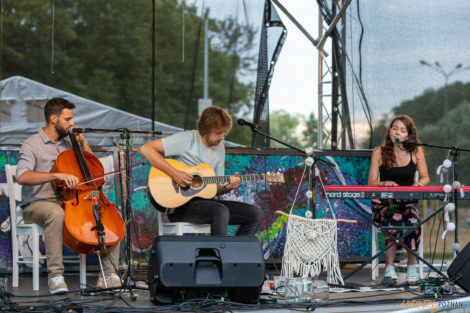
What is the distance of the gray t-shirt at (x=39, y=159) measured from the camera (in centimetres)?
423

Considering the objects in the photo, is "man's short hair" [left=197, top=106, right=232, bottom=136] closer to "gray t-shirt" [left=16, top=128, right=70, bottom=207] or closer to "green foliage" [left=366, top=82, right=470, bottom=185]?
"gray t-shirt" [left=16, top=128, right=70, bottom=207]

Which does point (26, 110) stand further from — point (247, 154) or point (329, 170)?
point (329, 170)

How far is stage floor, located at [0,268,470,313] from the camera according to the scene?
3271 mm

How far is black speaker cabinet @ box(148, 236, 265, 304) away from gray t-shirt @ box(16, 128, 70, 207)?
1.14 meters

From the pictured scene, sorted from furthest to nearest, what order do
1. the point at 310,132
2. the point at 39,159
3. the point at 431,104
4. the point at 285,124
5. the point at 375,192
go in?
the point at 285,124
the point at 310,132
the point at 431,104
the point at 39,159
the point at 375,192

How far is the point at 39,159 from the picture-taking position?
430 centimetres

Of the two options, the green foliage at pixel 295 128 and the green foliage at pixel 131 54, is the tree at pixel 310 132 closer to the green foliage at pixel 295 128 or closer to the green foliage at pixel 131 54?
the green foliage at pixel 295 128

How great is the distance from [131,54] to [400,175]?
13.7ft

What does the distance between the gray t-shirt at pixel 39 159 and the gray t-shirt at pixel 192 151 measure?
2.49 feet

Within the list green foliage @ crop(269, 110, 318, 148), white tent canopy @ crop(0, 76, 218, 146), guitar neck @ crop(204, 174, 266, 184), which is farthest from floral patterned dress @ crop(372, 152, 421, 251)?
green foliage @ crop(269, 110, 318, 148)

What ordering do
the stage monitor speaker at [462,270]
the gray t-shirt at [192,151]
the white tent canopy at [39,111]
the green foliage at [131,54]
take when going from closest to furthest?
→ the stage monitor speaker at [462,270], the gray t-shirt at [192,151], the white tent canopy at [39,111], the green foliage at [131,54]

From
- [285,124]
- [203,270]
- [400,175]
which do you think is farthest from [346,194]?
[285,124]

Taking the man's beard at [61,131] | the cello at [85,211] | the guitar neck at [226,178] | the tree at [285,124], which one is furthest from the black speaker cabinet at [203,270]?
the tree at [285,124]

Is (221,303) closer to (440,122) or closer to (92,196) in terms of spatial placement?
(92,196)
